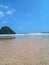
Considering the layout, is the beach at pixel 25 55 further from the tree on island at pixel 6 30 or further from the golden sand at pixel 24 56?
the tree on island at pixel 6 30

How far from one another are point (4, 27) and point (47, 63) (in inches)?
432

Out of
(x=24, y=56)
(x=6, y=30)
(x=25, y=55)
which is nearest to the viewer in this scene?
(x=24, y=56)

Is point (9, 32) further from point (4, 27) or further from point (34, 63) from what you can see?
point (34, 63)

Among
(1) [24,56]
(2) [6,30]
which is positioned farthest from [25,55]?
(2) [6,30]

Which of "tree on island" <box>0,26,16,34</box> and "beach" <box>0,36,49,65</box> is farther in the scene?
"tree on island" <box>0,26,16,34</box>

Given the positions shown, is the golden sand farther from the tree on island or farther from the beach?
the tree on island

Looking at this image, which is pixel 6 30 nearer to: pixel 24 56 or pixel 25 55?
pixel 25 55

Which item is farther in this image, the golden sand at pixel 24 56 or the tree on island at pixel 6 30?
the tree on island at pixel 6 30

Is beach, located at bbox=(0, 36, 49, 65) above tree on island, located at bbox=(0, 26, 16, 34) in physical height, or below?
below

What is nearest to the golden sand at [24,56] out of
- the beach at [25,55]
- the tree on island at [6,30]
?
the beach at [25,55]

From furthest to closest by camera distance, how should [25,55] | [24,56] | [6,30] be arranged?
[6,30] → [25,55] → [24,56]

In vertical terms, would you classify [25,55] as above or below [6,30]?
below

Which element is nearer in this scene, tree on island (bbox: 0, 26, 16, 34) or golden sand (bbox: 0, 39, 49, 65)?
golden sand (bbox: 0, 39, 49, 65)

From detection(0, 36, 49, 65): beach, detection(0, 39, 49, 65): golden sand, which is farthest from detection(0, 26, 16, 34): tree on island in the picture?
detection(0, 39, 49, 65): golden sand
